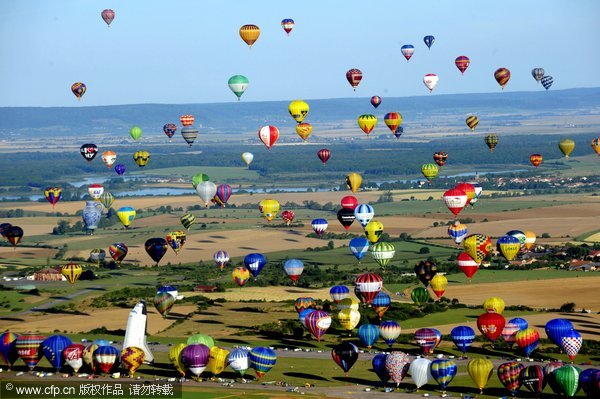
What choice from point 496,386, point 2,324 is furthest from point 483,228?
A: point 496,386

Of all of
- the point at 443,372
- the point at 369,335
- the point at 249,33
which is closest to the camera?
the point at 443,372

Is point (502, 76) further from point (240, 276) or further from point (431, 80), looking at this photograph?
point (240, 276)

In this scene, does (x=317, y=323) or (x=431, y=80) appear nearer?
(x=317, y=323)

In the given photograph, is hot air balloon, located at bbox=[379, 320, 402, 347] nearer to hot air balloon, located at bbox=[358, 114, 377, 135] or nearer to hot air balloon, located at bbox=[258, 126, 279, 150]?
hot air balloon, located at bbox=[358, 114, 377, 135]

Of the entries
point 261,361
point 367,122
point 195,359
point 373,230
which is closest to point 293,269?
point 373,230

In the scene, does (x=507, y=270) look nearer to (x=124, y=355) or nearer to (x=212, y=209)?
(x=124, y=355)
